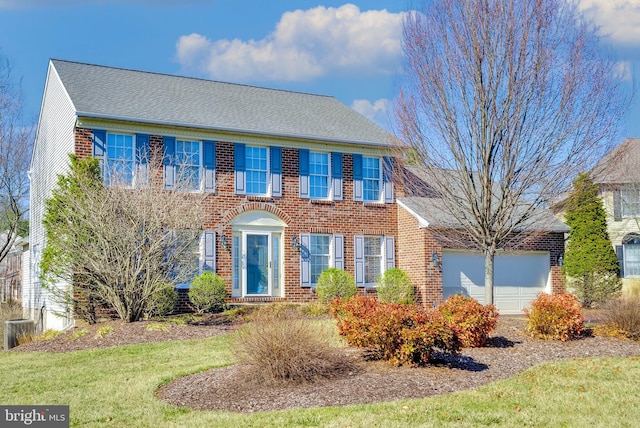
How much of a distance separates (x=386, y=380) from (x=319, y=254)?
1181 cm

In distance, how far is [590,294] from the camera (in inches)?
869

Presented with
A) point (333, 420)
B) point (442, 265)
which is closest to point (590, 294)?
point (442, 265)

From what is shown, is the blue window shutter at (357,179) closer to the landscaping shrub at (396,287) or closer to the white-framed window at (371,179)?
the white-framed window at (371,179)

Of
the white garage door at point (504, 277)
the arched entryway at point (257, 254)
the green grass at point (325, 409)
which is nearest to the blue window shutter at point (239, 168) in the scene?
the arched entryway at point (257, 254)

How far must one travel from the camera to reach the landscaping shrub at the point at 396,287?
19266mm

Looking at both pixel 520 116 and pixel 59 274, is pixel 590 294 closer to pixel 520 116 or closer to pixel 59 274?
pixel 520 116

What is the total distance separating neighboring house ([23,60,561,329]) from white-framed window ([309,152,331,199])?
0.11ft

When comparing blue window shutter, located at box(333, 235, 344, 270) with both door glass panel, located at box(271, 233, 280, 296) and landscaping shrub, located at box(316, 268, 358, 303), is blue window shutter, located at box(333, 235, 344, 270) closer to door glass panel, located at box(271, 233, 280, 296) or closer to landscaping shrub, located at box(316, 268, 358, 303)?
landscaping shrub, located at box(316, 268, 358, 303)

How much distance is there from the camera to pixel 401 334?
30.0ft

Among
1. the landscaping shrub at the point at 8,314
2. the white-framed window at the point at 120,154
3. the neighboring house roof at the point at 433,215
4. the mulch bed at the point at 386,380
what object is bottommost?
the landscaping shrub at the point at 8,314

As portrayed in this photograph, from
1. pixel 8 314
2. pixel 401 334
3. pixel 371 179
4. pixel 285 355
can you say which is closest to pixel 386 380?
pixel 401 334

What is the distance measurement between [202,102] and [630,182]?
16.2 metres

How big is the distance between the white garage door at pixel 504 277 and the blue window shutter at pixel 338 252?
298 centimetres

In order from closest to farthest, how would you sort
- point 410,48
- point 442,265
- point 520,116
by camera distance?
point 520,116, point 410,48, point 442,265
